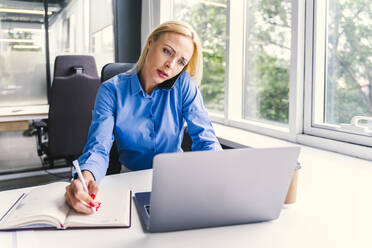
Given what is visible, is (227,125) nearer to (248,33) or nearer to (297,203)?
(248,33)

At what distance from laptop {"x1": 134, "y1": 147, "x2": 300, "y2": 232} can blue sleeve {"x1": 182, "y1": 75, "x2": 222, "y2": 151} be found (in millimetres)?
613

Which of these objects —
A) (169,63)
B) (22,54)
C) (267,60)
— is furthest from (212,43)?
(22,54)

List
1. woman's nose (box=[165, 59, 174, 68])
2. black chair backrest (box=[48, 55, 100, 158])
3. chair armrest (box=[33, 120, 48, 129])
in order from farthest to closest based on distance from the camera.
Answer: chair armrest (box=[33, 120, 48, 129])
black chair backrest (box=[48, 55, 100, 158])
woman's nose (box=[165, 59, 174, 68])

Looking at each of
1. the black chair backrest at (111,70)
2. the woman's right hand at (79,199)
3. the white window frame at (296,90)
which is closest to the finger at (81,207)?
the woman's right hand at (79,199)

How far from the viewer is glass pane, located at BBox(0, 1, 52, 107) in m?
3.63

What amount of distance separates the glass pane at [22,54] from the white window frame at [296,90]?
237 cm

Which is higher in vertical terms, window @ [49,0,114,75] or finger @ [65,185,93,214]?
window @ [49,0,114,75]

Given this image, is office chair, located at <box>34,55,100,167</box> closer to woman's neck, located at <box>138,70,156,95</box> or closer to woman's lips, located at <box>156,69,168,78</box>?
→ woman's neck, located at <box>138,70,156,95</box>

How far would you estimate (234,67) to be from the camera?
99.6 inches

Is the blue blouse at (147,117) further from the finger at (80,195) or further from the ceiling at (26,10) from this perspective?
the ceiling at (26,10)

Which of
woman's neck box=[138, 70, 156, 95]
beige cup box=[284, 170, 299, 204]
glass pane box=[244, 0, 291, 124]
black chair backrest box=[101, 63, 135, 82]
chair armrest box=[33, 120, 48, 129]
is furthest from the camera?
chair armrest box=[33, 120, 48, 129]

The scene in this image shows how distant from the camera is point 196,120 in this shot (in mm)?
1551

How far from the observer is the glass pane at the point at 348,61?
1.62m

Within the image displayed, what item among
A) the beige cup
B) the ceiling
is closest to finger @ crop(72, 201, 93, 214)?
the beige cup
